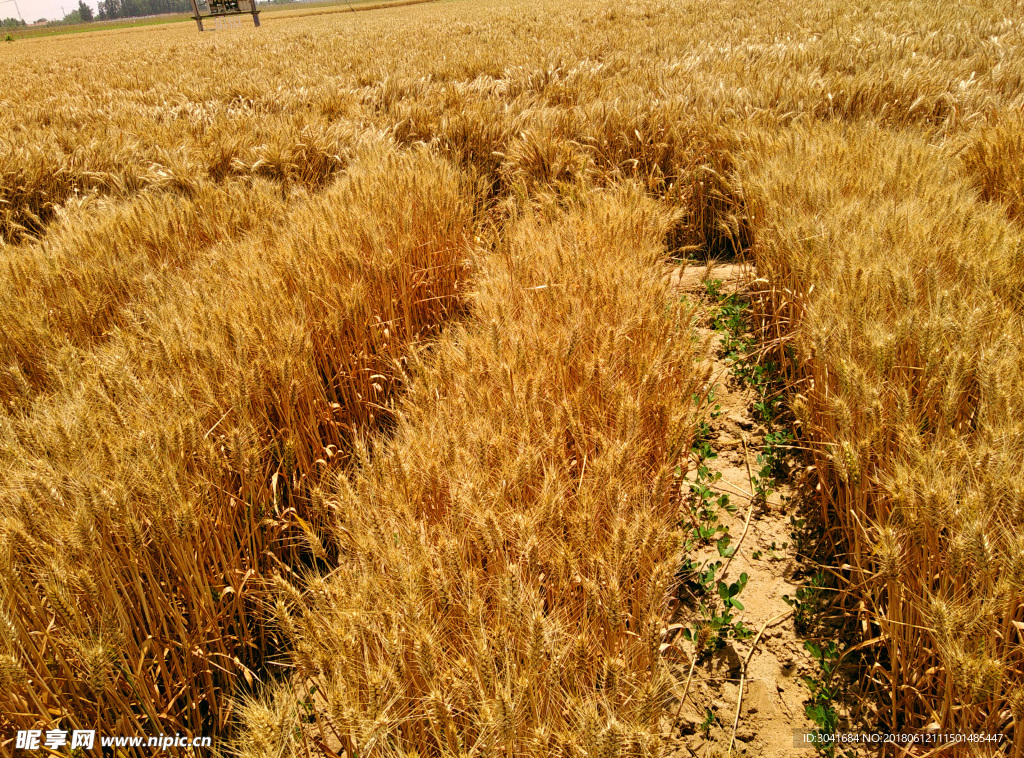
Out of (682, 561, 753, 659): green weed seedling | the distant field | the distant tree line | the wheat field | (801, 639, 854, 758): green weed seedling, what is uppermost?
the distant tree line

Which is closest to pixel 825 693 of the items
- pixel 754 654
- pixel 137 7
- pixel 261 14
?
Answer: pixel 754 654

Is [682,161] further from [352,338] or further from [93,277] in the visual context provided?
[93,277]

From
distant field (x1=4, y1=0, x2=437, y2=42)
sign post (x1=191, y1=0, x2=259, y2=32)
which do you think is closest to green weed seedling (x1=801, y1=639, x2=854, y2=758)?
sign post (x1=191, y1=0, x2=259, y2=32)

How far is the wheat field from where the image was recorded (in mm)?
1122

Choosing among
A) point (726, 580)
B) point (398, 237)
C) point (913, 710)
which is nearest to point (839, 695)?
point (913, 710)

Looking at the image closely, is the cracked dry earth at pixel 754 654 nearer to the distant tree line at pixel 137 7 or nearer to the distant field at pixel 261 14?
the distant field at pixel 261 14

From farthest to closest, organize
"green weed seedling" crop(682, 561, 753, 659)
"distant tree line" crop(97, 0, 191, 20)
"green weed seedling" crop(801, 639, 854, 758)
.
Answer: "distant tree line" crop(97, 0, 191, 20)
"green weed seedling" crop(682, 561, 753, 659)
"green weed seedling" crop(801, 639, 854, 758)

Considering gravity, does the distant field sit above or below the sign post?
above

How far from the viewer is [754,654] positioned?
1559 mm

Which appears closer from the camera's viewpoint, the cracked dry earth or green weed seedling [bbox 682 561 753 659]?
the cracked dry earth

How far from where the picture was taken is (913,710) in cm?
133

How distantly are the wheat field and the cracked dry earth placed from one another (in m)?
0.10

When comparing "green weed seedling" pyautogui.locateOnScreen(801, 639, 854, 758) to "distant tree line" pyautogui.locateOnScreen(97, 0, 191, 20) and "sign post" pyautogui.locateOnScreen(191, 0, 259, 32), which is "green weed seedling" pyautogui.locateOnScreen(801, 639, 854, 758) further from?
"distant tree line" pyautogui.locateOnScreen(97, 0, 191, 20)

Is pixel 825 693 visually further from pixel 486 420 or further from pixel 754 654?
pixel 486 420
